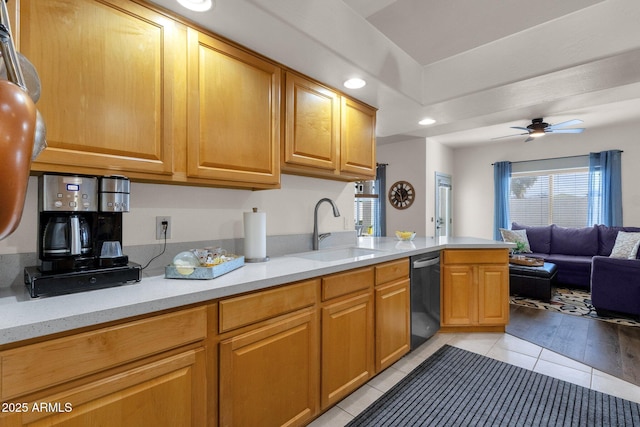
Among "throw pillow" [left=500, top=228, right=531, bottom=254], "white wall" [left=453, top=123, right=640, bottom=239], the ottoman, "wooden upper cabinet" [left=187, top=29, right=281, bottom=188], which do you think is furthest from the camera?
"throw pillow" [left=500, top=228, right=531, bottom=254]

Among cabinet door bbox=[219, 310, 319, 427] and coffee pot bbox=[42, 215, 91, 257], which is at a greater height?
coffee pot bbox=[42, 215, 91, 257]

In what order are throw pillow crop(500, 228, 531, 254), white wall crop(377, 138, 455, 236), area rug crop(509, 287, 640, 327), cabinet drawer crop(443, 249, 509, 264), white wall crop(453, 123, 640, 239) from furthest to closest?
white wall crop(377, 138, 455, 236)
throw pillow crop(500, 228, 531, 254)
white wall crop(453, 123, 640, 239)
area rug crop(509, 287, 640, 327)
cabinet drawer crop(443, 249, 509, 264)

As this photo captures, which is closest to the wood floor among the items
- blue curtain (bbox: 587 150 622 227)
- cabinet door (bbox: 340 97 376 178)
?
cabinet door (bbox: 340 97 376 178)

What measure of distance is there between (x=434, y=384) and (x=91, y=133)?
2501 millimetres

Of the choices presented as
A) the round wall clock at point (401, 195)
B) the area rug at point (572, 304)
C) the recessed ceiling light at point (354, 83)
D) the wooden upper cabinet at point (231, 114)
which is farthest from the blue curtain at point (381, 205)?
the wooden upper cabinet at point (231, 114)

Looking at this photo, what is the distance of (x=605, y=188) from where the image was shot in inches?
205

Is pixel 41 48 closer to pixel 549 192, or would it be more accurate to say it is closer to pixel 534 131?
pixel 534 131

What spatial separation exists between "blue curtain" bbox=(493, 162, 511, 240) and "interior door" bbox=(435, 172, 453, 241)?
927mm

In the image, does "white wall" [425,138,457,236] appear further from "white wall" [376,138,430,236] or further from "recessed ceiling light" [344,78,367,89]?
"recessed ceiling light" [344,78,367,89]

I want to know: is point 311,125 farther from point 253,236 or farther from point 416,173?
point 416,173

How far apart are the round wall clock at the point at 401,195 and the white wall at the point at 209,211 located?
11.7 ft

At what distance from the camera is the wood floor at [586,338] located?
232cm

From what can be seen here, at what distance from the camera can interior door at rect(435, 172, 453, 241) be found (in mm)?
6273

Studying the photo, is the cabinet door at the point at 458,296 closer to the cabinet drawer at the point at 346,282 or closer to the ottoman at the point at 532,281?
the cabinet drawer at the point at 346,282
